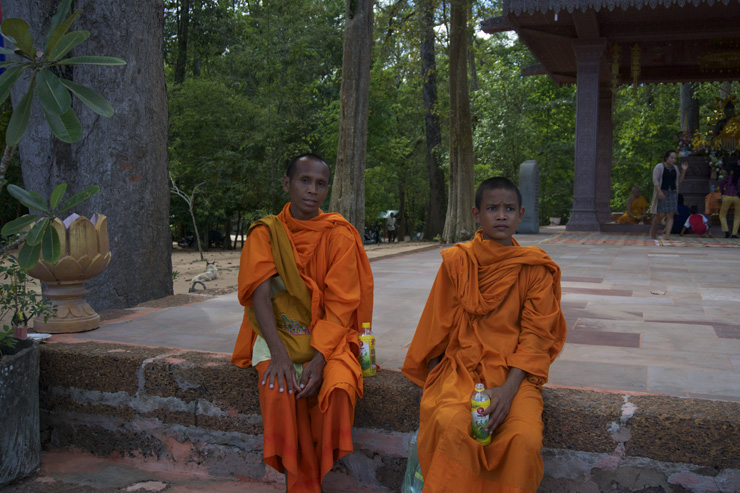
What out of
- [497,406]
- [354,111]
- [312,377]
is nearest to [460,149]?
[354,111]

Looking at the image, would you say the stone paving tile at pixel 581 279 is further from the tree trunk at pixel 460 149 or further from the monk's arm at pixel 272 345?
the tree trunk at pixel 460 149

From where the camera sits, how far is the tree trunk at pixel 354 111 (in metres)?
9.54

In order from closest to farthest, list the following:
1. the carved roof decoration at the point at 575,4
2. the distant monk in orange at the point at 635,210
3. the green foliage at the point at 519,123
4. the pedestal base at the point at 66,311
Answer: the pedestal base at the point at 66,311 < the carved roof decoration at the point at 575,4 < the distant monk in orange at the point at 635,210 < the green foliage at the point at 519,123

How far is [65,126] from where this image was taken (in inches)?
94.2

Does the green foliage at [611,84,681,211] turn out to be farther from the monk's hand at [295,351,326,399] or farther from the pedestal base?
the monk's hand at [295,351,326,399]

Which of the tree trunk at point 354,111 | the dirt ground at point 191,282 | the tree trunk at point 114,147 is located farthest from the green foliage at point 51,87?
the tree trunk at point 354,111

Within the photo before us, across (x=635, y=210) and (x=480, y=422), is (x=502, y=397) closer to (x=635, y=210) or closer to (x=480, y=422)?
(x=480, y=422)

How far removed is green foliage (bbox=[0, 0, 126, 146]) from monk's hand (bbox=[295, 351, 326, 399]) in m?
1.35

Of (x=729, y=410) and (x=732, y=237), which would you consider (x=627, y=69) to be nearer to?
(x=732, y=237)

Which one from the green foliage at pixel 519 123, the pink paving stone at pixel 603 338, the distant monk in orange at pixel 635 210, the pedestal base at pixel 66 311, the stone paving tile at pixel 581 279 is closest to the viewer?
the pink paving stone at pixel 603 338

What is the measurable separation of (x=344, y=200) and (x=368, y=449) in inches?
274

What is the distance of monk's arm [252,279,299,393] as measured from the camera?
2.83 meters

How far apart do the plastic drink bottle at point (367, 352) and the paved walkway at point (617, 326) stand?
0.71ft

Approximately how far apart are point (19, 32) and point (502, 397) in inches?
92.6
